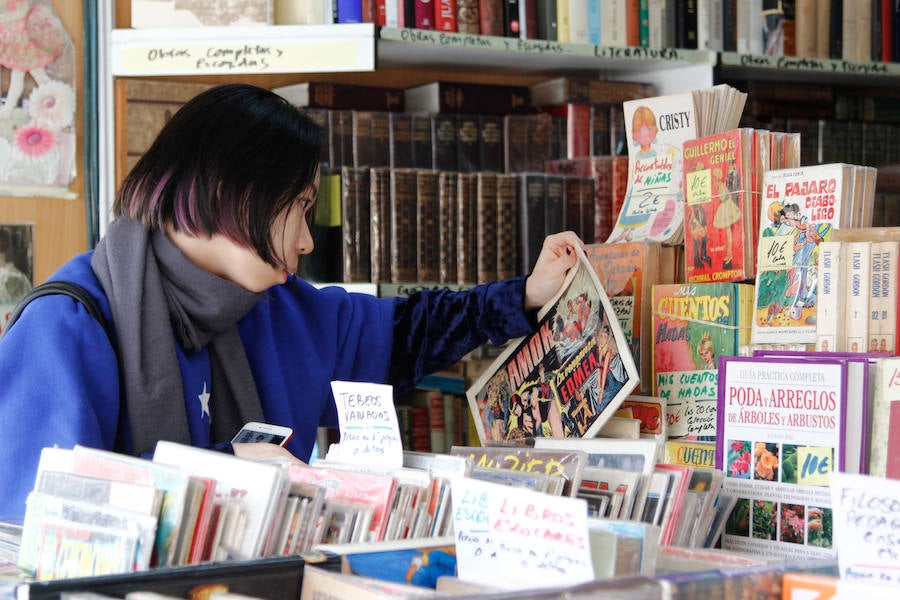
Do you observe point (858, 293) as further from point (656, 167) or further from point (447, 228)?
point (447, 228)

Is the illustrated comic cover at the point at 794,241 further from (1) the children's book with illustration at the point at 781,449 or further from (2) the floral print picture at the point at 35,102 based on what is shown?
(2) the floral print picture at the point at 35,102

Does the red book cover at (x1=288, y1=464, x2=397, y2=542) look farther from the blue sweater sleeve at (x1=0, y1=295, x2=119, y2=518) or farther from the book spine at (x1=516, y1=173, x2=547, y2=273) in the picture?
the book spine at (x1=516, y1=173, x2=547, y2=273)

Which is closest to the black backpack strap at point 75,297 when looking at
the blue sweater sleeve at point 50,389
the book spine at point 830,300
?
the blue sweater sleeve at point 50,389

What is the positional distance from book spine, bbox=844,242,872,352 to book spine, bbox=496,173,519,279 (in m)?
1.10

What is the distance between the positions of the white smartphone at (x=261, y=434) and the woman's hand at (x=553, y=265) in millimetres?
559

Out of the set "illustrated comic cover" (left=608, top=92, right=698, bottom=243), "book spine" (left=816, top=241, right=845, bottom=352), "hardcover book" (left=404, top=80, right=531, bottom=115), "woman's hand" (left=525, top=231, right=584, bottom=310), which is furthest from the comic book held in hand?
"hardcover book" (left=404, top=80, right=531, bottom=115)

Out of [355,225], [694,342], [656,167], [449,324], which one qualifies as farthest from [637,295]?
[355,225]

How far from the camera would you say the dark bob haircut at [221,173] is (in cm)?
185

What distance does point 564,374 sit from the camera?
6.51 ft

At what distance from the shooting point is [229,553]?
116cm

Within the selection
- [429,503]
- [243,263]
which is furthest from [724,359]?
[243,263]

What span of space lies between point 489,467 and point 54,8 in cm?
173

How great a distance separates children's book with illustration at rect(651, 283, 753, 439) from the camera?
1.82m

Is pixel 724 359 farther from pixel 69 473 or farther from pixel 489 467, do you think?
pixel 69 473
